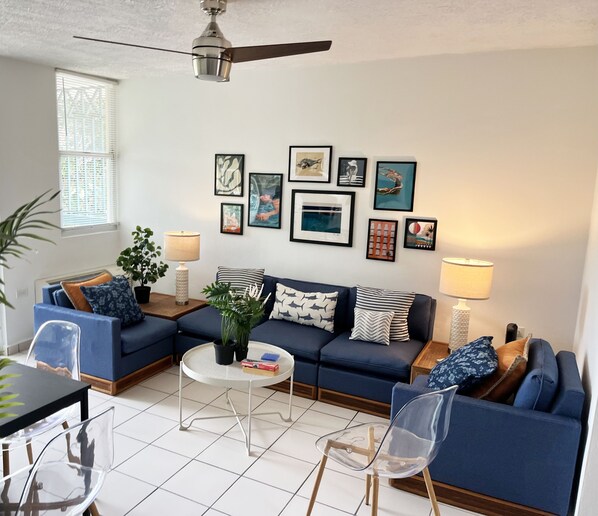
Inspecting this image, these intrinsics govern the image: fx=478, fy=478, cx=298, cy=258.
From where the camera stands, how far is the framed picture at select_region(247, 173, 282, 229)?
14.9 ft

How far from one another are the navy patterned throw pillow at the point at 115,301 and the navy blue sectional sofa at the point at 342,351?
1.45 feet

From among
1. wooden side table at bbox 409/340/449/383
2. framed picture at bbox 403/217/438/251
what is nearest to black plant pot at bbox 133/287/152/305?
framed picture at bbox 403/217/438/251

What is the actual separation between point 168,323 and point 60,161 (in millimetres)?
2055

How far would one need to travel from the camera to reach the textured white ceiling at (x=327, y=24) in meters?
2.62

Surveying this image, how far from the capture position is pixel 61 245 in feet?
15.6

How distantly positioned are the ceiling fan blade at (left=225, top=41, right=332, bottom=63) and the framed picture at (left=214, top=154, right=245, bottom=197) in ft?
7.37

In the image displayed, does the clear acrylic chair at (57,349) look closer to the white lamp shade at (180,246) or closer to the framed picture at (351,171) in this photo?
the white lamp shade at (180,246)

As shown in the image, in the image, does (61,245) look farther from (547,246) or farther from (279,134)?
(547,246)

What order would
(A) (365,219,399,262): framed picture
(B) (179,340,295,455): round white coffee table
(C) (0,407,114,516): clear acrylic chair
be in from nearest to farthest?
1. (C) (0,407,114,516): clear acrylic chair
2. (B) (179,340,295,455): round white coffee table
3. (A) (365,219,399,262): framed picture

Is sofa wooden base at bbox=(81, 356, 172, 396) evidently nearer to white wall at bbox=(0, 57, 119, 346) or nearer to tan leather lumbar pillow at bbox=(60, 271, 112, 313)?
tan leather lumbar pillow at bbox=(60, 271, 112, 313)

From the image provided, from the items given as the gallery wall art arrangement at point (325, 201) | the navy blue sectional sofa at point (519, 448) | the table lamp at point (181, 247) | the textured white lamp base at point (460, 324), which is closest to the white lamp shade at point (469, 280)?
the textured white lamp base at point (460, 324)

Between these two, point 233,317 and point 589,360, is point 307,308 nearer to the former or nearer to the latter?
point 233,317

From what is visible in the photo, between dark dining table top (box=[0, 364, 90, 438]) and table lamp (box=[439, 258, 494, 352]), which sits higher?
table lamp (box=[439, 258, 494, 352])

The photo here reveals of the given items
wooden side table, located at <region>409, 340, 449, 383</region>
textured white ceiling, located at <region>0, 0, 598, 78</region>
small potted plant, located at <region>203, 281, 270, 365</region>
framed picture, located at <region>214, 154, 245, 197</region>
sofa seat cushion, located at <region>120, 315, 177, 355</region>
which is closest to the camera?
textured white ceiling, located at <region>0, 0, 598, 78</region>
